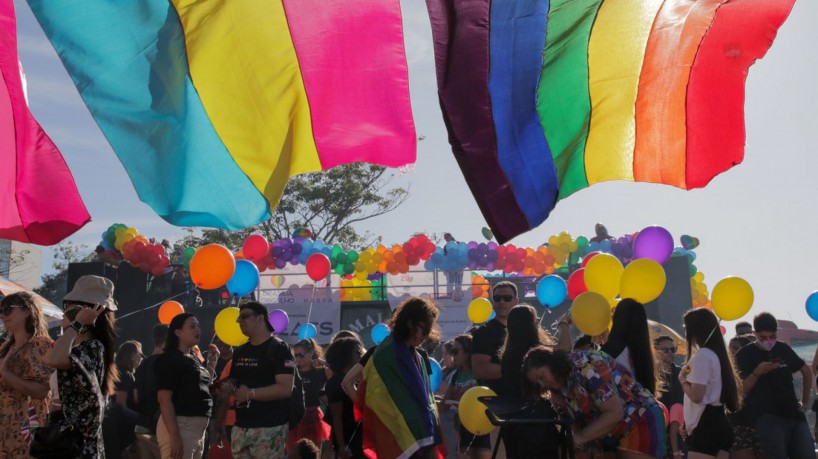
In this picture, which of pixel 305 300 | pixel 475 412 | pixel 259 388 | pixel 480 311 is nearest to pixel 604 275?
pixel 475 412

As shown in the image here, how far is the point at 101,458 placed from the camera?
13.6 feet

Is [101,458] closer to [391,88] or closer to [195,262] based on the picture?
[391,88]

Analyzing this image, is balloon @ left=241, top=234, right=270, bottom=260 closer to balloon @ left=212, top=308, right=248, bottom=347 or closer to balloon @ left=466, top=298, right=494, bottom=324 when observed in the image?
balloon @ left=466, top=298, right=494, bottom=324

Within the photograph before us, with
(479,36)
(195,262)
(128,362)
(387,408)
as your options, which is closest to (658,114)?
(479,36)

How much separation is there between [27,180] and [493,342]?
3.46 metres

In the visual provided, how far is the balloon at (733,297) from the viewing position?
7.81 meters

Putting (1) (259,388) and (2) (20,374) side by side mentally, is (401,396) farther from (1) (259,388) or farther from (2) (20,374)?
(2) (20,374)

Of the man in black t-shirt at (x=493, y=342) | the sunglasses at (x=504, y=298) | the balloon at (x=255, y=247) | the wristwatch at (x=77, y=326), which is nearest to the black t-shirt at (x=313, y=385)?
the man in black t-shirt at (x=493, y=342)

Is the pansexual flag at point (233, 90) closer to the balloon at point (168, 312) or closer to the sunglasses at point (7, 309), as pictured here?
the sunglasses at point (7, 309)

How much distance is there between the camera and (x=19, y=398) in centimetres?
459

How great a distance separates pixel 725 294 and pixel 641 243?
1.60 meters

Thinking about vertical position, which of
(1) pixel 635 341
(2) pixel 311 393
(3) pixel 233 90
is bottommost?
(2) pixel 311 393

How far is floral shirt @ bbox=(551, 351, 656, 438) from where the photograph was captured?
4.20 metres

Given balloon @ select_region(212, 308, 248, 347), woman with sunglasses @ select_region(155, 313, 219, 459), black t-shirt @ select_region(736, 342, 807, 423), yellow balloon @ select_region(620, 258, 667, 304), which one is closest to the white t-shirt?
yellow balloon @ select_region(620, 258, 667, 304)
